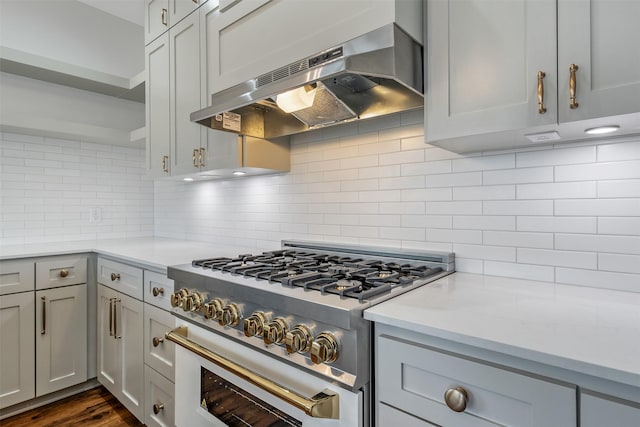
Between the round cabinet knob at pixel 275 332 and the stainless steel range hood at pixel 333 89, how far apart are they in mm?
803

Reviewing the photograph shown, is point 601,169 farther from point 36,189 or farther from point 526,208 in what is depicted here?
point 36,189

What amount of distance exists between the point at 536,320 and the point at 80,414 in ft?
8.86

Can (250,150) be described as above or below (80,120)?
below

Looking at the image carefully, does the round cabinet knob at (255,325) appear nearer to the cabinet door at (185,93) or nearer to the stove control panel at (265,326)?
the stove control panel at (265,326)

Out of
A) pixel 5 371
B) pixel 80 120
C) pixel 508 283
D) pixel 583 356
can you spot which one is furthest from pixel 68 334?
pixel 583 356

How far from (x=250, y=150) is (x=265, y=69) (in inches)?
19.6

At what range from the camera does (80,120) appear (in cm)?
293

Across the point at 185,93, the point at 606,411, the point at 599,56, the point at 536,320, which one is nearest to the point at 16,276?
the point at 185,93

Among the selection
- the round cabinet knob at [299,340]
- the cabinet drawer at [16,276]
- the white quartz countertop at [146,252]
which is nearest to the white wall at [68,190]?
the white quartz countertop at [146,252]

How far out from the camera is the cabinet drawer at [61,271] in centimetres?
224

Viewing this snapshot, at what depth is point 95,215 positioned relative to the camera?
3.05 m

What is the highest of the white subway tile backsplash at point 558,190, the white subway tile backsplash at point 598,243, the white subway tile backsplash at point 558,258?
the white subway tile backsplash at point 558,190

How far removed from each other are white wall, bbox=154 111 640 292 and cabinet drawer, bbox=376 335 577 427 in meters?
0.69

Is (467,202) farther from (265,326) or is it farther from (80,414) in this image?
(80,414)
